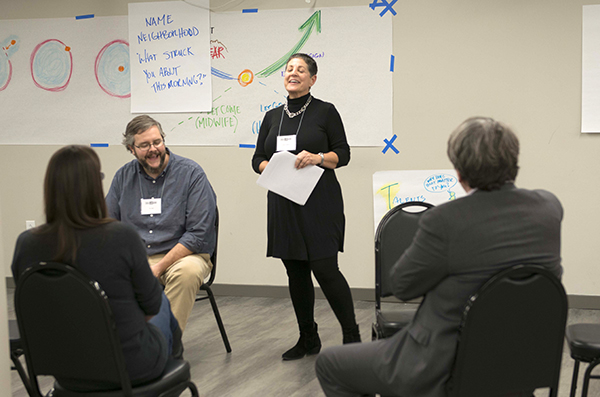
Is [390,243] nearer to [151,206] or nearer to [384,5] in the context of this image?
[151,206]

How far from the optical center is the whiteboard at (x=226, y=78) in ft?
12.9

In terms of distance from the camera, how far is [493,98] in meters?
3.82

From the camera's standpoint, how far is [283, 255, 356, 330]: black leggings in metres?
2.82

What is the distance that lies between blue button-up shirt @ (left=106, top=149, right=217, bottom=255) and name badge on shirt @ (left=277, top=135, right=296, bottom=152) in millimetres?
419

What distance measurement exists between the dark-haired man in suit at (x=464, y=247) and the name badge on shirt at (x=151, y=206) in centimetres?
158

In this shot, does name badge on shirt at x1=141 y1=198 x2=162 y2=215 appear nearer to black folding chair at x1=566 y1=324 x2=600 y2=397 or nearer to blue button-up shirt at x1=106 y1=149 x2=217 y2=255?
blue button-up shirt at x1=106 y1=149 x2=217 y2=255

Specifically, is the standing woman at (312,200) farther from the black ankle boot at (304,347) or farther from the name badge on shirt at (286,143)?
the black ankle boot at (304,347)

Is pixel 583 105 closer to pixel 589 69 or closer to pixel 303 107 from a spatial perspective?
pixel 589 69

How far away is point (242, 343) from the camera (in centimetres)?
324

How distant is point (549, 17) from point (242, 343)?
9.37 ft

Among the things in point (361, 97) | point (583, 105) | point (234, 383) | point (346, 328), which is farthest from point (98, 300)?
point (583, 105)

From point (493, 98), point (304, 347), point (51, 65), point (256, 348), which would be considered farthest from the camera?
point (51, 65)

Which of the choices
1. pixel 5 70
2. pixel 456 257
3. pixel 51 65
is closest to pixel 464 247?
pixel 456 257

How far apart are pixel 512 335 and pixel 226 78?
10.3 feet
